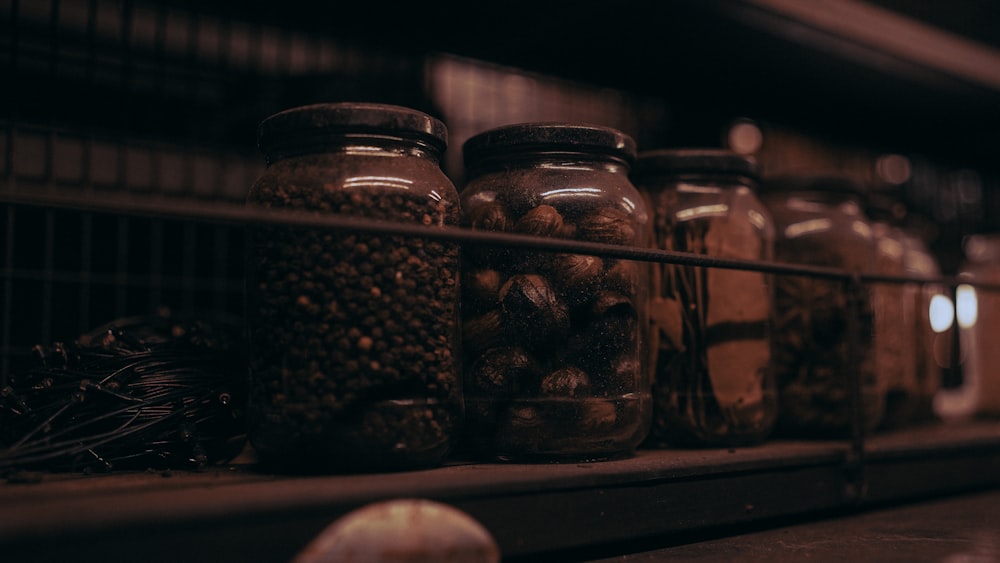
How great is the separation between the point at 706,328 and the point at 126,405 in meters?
0.56

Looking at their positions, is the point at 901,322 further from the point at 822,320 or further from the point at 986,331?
the point at 986,331

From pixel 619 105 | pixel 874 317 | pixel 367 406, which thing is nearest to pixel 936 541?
pixel 874 317

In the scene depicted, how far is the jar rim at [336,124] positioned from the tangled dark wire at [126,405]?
8.3 inches

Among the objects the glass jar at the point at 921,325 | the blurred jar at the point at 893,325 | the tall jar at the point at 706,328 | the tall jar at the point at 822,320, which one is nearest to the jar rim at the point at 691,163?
the tall jar at the point at 706,328

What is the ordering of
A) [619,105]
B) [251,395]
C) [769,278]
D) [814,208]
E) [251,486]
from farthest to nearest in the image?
[619,105], [814,208], [769,278], [251,395], [251,486]

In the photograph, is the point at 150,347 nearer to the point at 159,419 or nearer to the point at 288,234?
the point at 159,419

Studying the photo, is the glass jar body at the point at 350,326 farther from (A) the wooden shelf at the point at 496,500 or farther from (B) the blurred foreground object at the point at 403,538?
(B) the blurred foreground object at the point at 403,538

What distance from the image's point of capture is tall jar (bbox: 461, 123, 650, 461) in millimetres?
789

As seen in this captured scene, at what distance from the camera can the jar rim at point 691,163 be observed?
1.01 metres

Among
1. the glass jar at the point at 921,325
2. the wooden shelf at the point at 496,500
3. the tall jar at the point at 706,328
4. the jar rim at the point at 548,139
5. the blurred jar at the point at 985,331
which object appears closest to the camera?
the wooden shelf at the point at 496,500

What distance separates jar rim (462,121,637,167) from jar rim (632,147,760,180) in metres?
0.15

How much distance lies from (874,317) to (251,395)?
0.81 meters

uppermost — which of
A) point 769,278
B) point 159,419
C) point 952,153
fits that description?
point 952,153

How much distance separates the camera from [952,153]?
2051 mm
